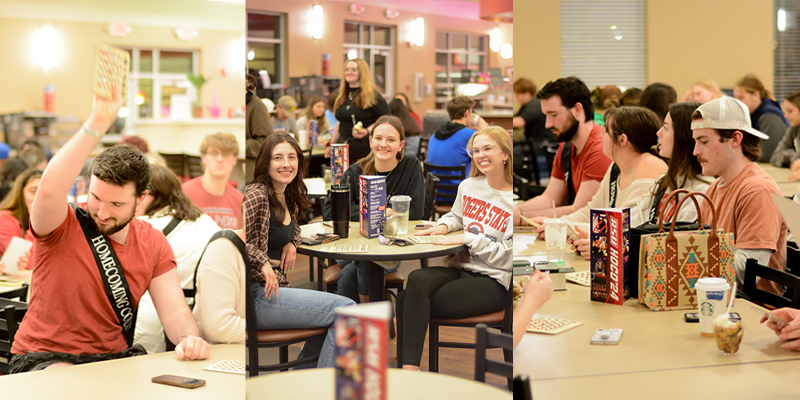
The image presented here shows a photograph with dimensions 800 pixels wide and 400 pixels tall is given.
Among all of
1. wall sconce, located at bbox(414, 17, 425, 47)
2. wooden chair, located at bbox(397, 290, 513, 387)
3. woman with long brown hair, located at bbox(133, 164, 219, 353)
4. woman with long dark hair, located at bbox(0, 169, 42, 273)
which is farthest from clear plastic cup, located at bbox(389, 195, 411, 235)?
woman with long dark hair, located at bbox(0, 169, 42, 273)

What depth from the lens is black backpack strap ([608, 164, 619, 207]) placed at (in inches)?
120

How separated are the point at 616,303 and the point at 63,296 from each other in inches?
70.0

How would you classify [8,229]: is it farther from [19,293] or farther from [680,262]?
Answer: [680,262]

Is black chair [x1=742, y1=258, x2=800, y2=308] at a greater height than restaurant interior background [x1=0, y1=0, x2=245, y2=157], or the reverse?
restaurant interior background [x1=0, y1=0, x2=245, y2=157]

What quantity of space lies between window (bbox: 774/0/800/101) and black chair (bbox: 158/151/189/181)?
10.1 metres

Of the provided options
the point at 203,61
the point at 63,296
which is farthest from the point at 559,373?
the point at 203,61

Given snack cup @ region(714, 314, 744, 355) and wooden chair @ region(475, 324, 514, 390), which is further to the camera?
snack cup @ region(714, 314, 744, 355)

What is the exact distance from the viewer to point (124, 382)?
164 centimetres

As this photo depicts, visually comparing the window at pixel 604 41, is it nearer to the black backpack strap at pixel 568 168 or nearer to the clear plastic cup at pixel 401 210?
the black backpack strap at pixel 568 168

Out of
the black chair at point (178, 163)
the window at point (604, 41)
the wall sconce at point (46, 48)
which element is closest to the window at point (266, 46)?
the black chair at point (178, 163)

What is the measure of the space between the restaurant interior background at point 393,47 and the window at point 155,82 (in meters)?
14.5

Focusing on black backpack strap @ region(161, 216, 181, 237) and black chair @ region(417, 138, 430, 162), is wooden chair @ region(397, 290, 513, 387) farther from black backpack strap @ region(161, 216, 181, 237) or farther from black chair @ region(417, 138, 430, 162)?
black backpack strap @ region(161, 216, 181, 237)

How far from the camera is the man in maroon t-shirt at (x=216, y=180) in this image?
454 centimetres

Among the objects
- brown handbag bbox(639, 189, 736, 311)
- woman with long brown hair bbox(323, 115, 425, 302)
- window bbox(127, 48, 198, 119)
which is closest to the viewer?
woman with long brown hair bbox(323, 115, 425, 302)
